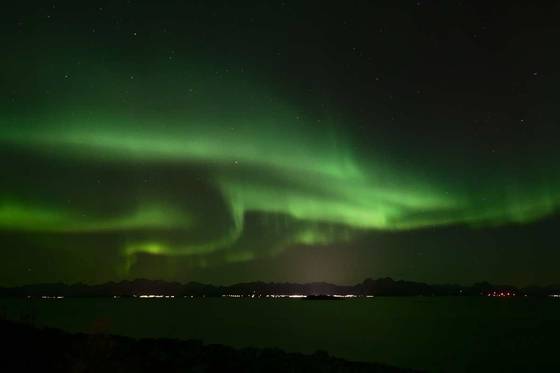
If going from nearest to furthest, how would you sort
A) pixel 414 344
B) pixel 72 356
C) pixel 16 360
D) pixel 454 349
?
1. pixel 16 360
2. pixel 72 356
3. pixel 454 349
4. pixel 414 344

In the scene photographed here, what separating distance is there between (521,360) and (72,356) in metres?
33.4

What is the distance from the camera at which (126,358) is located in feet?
47.4

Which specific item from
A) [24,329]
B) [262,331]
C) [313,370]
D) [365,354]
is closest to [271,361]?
[313,370]

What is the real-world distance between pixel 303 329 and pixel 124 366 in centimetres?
5037

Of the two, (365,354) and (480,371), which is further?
(365,354)

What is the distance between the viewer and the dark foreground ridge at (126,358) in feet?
39.0

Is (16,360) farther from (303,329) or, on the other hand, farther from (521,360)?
(303,329)

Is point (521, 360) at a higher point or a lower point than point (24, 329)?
lower

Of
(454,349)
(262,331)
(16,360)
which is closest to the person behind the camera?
(16,360)

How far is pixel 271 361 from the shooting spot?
17359 mm

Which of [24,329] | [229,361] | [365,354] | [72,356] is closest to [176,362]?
[229,361]

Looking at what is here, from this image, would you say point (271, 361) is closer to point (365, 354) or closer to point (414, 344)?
point (365, 354)

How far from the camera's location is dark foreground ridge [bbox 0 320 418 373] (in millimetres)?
11891

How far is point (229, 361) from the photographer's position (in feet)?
53.4
